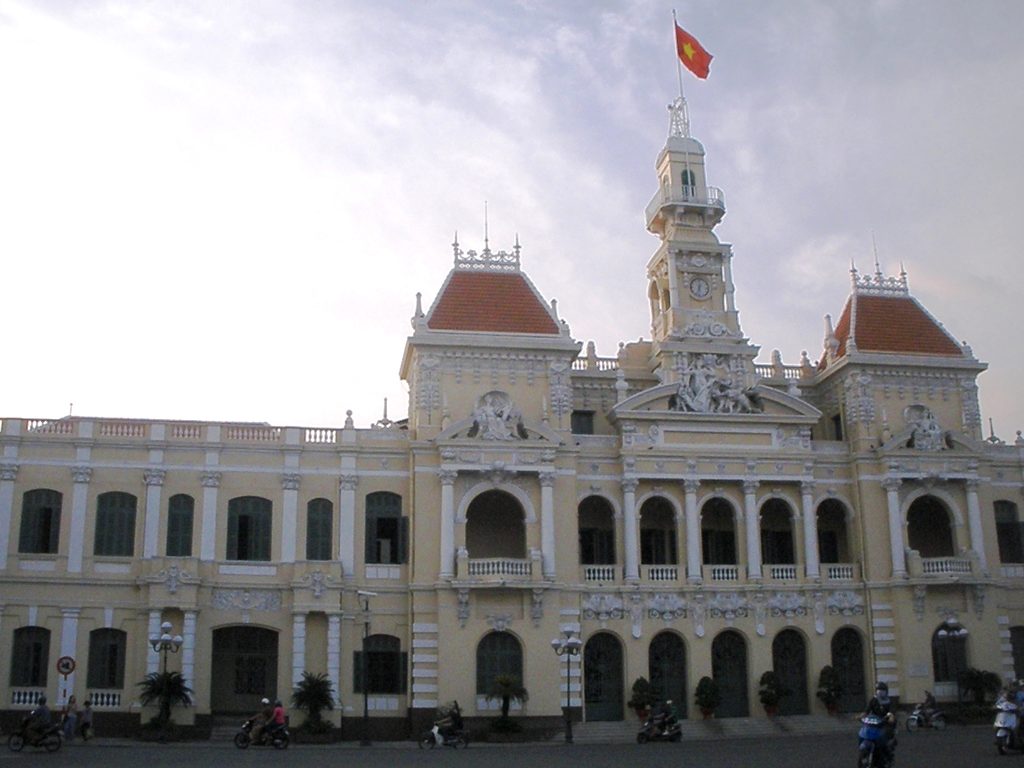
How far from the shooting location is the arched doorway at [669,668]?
45438 mm

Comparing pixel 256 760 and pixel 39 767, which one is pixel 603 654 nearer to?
pixel 256 760

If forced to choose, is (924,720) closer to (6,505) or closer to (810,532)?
(810,532)

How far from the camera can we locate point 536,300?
48188mm

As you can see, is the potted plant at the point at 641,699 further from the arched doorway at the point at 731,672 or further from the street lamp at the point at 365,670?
the street lamp at the point at 365,670

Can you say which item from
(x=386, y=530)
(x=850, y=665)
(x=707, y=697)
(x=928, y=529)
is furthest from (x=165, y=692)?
(x=928, y=529)

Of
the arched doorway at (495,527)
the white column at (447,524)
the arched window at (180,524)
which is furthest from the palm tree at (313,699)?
the arched doorway at (495,527)

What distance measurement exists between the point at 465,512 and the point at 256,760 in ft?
53.9

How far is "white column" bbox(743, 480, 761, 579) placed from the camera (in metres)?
46.5

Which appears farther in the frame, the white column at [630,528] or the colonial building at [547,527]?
the white column at [630,528]

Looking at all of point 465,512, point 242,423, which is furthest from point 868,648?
point 242,423

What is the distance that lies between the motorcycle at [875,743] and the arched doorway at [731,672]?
25.2 m

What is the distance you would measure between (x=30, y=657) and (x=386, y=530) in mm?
13215

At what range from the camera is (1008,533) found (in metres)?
50.1

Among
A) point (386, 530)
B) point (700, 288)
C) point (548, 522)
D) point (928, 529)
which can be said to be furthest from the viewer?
point (928, 529)
